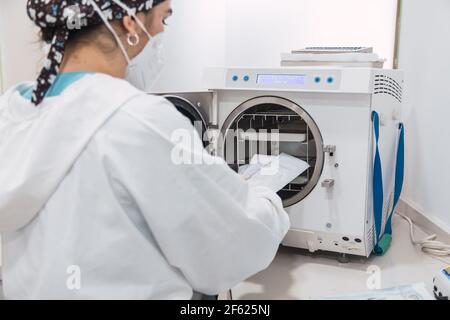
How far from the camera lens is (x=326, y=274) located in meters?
1.40

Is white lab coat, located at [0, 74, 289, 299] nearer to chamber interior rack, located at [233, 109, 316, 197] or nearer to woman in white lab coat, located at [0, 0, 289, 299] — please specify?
woman in white lab coat, located at [0, 0, 289, 299]

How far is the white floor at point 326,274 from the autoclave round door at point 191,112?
518 mm

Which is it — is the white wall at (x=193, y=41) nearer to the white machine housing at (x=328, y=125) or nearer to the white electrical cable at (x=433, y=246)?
the white machine housing at (x=328, y=125)

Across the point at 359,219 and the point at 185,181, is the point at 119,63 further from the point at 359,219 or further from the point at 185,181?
the point at 359,219

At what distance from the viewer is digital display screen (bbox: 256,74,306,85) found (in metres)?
1.36

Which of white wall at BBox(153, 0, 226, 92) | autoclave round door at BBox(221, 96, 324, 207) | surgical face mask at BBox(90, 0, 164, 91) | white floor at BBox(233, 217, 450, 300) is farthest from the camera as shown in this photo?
white wall at BBox(153, 0, 226, 92)

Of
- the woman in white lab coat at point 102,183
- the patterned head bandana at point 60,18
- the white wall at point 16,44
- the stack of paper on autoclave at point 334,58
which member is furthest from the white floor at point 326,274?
the white wall at point 16,44

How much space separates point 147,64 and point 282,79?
533mm

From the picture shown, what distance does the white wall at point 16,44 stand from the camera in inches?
63.4

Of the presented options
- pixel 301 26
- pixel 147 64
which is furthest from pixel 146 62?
pixel 301 26

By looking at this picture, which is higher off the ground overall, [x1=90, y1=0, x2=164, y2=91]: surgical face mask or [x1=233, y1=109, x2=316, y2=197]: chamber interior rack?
[x1=90, y1=0, x2=164, y2=91]: surgical face mask

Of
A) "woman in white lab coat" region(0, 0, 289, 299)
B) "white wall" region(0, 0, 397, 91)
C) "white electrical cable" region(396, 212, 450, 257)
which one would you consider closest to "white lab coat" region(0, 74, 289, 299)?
"woman in white lab coat" region(0, 0, 289, 299)
